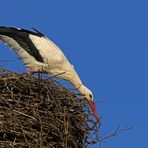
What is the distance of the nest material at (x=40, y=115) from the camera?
576cm

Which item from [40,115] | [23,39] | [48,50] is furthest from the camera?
[23,39]

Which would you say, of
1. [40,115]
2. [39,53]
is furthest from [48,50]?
[40,115]

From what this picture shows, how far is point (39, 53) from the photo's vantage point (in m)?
Result: 8.55

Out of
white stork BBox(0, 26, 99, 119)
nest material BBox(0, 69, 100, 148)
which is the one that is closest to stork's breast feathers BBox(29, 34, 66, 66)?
white stork BBox(0, 26, 99, 119)

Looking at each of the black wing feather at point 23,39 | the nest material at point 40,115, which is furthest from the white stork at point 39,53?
the nest material at point 40,115

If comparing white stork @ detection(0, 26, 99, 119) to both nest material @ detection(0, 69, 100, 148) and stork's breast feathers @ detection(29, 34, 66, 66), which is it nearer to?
stork's breast feathers @ detection(29, 34, 66, 66)

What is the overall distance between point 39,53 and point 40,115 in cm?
261

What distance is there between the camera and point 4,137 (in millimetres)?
5645

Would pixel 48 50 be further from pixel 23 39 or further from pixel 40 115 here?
pixel 40 115

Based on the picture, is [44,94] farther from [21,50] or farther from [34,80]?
[21,50]

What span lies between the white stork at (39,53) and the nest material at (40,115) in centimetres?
181

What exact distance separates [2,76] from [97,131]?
1.11 meters

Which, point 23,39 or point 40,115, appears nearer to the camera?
point 40,115

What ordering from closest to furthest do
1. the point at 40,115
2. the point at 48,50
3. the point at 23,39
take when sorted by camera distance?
1. the point at 40,115
2. the point at 48,50
3. the point at 23,39
